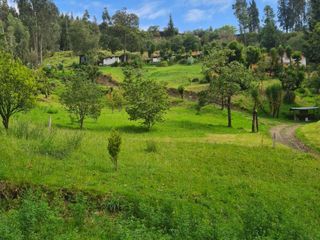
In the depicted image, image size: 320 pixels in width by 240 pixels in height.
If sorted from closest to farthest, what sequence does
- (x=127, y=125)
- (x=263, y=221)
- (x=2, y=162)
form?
(x=263, y=221), (x=2, y=162), (x=127, y=125)

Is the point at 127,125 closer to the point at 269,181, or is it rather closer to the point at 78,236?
the point at 269,181

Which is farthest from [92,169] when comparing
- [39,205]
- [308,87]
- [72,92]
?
[308,87]

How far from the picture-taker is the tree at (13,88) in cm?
3073

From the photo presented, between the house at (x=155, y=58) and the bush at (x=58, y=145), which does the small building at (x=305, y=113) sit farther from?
the house at (x=155, y=58)

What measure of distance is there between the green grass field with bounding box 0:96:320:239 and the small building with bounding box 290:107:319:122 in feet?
103

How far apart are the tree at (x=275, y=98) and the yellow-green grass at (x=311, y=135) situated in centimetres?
1725

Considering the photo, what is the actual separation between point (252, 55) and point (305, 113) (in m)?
23.2

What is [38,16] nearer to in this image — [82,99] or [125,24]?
[125,24]

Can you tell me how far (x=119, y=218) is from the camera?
15.8 meters

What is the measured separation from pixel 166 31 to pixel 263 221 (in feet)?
479

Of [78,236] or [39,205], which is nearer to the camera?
[78,236]

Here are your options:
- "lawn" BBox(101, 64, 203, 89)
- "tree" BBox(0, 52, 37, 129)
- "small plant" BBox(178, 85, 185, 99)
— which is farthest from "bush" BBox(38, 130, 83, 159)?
"lawn" BBox(101, 64, 203, 89)

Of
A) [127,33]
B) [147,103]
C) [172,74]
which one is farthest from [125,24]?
[147,103]

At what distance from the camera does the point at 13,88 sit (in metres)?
30.9
